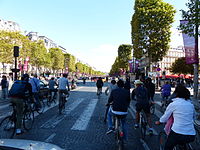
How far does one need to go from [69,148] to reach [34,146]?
2576 mm

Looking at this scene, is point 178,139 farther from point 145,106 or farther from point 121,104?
point 145,106

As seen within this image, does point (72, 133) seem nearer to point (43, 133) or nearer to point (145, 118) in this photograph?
point (43, 133)

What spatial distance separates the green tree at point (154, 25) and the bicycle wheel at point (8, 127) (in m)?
23.9

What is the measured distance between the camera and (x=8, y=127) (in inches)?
250

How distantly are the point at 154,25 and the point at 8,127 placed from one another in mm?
24548

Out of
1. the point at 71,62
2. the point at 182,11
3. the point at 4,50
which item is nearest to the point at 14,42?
the point at 4,50

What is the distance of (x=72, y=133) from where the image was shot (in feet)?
21.7

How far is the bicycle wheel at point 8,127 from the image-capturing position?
6043 millimetres

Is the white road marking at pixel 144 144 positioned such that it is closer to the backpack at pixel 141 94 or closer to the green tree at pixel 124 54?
the backpack at pixel 141 94

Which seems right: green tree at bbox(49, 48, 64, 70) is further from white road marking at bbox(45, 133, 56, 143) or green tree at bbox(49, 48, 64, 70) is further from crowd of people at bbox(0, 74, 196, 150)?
white road marking at bbox(45, 133, 56, 143)

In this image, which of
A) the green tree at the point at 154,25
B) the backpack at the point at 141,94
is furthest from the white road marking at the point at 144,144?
the green tree at the point at 154,25

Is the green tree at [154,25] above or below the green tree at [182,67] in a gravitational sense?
above

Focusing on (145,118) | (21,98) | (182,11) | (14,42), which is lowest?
(145,118)

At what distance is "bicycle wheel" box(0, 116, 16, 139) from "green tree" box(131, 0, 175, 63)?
2388 cm
